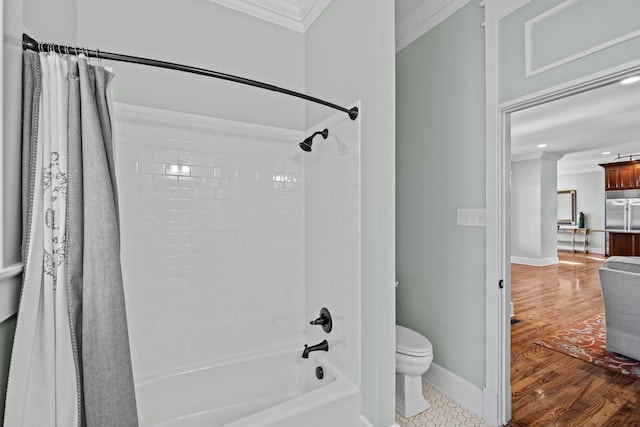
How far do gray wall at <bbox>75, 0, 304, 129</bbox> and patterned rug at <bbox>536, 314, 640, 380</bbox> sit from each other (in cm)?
313

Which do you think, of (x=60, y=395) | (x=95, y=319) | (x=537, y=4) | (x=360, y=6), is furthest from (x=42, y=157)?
(x=537, y=4)

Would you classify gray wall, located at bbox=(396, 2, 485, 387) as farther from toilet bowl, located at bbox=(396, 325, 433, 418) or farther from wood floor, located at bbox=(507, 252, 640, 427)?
wood floor, located at bbox=(507, 252, 640, 427)

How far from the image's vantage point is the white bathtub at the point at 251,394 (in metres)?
1.39

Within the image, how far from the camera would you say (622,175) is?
7.25 meters

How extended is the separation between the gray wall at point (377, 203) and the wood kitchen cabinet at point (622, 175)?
8.76m

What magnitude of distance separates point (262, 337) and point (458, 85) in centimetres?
212

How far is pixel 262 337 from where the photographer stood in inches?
77.6

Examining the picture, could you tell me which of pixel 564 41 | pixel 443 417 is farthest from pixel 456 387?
pixel 564 41

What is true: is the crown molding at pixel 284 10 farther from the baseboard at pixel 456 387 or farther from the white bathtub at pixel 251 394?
the baseboard at pixel 456 387

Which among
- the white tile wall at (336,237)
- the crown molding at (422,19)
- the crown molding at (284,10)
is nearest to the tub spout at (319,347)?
the white tile wall at (336,237)

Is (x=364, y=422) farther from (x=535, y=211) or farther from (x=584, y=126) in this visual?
(x=535, y=211)

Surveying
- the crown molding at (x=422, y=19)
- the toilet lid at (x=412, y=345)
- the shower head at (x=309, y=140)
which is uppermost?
the crown molding at (x=422, y=19)

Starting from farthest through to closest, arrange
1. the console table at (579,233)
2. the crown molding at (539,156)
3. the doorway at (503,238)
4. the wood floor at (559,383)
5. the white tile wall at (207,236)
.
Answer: the console table at (579,233), the crown molding at (539,156), the wood floor at (559,383), the doorway at (503,238), the white tile wall at (207,236)

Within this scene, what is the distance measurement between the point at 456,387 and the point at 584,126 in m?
4.95
